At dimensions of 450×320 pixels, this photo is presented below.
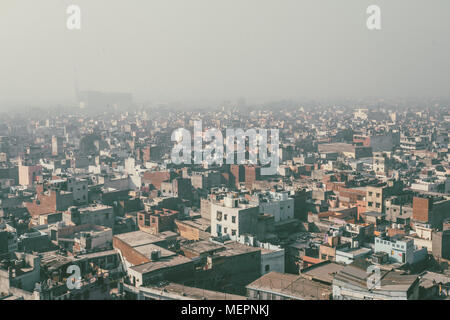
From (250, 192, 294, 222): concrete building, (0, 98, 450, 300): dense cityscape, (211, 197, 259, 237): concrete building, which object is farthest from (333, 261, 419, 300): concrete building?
(250, 192, 294, 222): concrete building

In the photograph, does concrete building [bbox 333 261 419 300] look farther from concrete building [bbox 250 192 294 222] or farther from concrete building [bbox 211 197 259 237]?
concrete building [bbox 250 192 294 222]

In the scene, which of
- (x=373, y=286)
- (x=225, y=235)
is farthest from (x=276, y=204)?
(x=373, y=286)

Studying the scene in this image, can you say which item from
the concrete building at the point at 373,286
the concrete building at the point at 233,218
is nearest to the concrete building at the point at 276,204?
the concrete building at the point at 233,218

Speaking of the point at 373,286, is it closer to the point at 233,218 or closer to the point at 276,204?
the point at 233,218

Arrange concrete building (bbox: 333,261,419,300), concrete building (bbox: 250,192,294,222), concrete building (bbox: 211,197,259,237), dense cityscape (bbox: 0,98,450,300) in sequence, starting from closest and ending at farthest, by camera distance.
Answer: concrete building (bbox: 333,261,419,300)
dense cityscape (bbox: 0,98,450,300)
concrete building (bbox: 211,197,259,237)
concrete building (bbox: 250,192,294,222)

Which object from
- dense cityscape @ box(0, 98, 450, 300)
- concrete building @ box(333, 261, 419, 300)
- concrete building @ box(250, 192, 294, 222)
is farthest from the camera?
concrete building @ box(250, 192, 294, 222)

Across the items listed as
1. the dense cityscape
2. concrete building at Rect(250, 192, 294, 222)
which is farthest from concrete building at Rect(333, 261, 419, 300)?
concrete building at Rect(250, 192, 294, 222)

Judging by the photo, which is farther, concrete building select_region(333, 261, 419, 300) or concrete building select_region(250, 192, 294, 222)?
concrete building select_region(250, 192, 294, 222)

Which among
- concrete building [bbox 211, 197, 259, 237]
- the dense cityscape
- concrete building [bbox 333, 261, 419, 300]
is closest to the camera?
concrete building [bbox 333, 261, 419, 300]

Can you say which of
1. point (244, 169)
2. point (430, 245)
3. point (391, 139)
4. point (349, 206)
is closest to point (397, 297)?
point (430, 245)

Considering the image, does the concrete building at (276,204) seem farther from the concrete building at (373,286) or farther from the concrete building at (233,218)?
the concrete building at (373,286)

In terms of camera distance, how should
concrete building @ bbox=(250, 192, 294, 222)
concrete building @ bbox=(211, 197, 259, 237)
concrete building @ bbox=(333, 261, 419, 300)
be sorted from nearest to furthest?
1. concrete building @ bbox=(333, 261, 419, 300)
2. concrete building @ bbox=(211, 197, 259, 237)
3. concrete building @ bbox=(250, 192, 294, 222)
